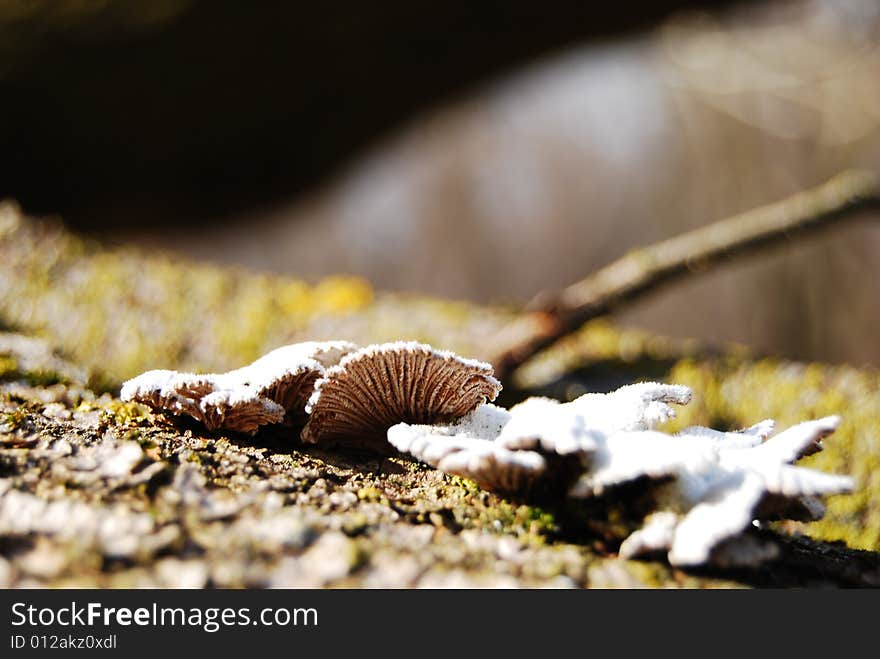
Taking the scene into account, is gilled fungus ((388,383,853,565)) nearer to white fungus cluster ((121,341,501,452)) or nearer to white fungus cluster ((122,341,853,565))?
white fungus cluster ((122,341,853,565))

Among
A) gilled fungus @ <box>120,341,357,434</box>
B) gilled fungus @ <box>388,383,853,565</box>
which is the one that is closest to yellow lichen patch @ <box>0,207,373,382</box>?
gilled fungus @ <box>120,341,357,434</box>

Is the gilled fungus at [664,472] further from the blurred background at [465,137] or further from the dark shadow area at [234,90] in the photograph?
the dark shadow area at [234,90]

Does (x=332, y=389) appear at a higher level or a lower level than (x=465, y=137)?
lower

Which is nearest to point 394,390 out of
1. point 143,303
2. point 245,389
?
point 245,389

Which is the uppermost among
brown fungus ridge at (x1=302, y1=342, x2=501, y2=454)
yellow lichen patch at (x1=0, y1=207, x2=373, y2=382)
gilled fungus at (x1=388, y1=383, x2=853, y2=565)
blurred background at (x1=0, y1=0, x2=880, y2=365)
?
blurred background at (x1=0, y1=0, x2=880, y2=365)

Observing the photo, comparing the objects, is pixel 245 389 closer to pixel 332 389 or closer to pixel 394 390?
pixel 332 389
